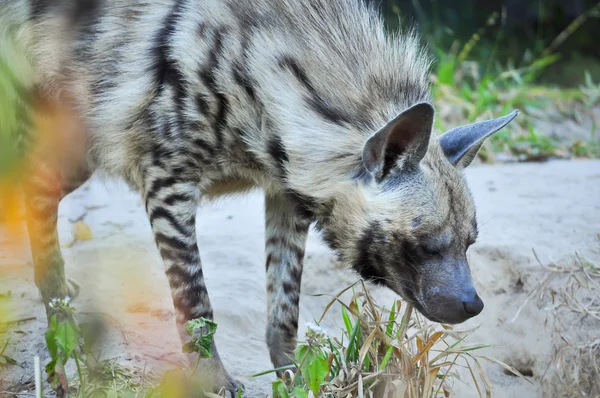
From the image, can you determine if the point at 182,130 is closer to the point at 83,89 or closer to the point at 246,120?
the point at 246,120

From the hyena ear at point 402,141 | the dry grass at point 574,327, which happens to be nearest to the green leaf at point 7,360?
the hyena ear at point 402,141

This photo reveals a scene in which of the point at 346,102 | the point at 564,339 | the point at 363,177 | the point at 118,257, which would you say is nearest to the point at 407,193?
the point at 363,177

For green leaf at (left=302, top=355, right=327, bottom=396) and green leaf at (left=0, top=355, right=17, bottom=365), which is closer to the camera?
green leaf at (left=302, top=355, right=327, bottom=396)

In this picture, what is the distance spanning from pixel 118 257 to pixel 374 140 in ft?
5.72

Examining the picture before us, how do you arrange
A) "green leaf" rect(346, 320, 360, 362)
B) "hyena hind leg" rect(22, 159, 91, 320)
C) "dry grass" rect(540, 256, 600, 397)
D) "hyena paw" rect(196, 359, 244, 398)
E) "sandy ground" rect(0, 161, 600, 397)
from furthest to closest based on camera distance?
1. "hyena hind leg" rect(22, 159, 91, 320)
2. "sandy ground" rect(0, 161, 600, 397)
3. "dry grass" rect(540, 256, 600, 397)
4. "hyena paw" rect(196, 359, 244, 398)
5. "green leaf" rect(346, 320, 360, 362)

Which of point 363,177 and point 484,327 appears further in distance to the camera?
point 484,327

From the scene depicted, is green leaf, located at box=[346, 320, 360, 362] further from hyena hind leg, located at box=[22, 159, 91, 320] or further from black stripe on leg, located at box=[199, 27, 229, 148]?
hyena hind leg, located at box=[22, 159, 91, 320]

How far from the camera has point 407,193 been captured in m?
2.55

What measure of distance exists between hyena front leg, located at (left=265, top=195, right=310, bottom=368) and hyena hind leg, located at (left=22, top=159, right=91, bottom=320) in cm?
92

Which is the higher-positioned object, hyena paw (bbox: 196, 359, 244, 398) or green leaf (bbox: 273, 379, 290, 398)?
green leaf (bbox: 273, 379, 290, 398)

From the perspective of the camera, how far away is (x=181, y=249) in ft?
9.51

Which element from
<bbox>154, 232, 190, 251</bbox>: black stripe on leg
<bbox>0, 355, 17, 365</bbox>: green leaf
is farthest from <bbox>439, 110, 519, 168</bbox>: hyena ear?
<bbox>0, 355, 17, 365</bbox>: green leaf

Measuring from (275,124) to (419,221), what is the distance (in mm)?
618

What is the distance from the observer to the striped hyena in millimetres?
2574
